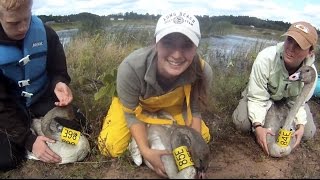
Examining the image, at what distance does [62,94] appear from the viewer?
446 cm

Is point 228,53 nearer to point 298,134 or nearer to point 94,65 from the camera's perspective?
point 94,65

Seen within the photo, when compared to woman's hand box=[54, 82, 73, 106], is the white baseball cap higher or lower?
higher

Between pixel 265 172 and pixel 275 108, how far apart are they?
1046mm

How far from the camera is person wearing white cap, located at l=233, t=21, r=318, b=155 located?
446cm

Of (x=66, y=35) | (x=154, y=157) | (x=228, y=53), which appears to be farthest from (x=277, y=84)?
(x=66, y=35)

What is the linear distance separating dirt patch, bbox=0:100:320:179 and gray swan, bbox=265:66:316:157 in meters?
0.12

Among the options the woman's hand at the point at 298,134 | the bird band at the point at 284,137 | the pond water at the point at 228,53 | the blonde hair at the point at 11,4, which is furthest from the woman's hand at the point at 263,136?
the blonde hair at the point at 11,4

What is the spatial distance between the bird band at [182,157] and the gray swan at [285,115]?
4.96 ft

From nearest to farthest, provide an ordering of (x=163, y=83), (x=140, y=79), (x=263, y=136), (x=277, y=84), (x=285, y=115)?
1. (x=140, y=79)
2. (x=163, y=83)
3. (x=263, y=136)
4. (x=277, y=84)
5. (x=285, y=115)

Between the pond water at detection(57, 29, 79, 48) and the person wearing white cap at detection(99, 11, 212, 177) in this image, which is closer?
the person wearing white cap at detection(99, 11, 212, 177)

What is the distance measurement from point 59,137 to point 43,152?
0.71 feet

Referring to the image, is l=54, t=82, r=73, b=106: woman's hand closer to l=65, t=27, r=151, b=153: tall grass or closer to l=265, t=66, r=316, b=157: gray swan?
l=65, t=27, r=151, b=153: tall grass

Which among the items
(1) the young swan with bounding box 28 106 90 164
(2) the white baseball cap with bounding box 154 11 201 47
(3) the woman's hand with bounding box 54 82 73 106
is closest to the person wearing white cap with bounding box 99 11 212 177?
(2) the white baseball cap with bounding box 154 11 201 47

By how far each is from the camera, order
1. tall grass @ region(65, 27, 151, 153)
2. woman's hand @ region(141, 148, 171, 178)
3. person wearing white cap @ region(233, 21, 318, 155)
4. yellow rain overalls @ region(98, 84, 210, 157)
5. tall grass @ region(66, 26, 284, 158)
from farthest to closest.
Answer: tall grass @ region(66, 26, 284, 158) → tall grass @ region(65, 27, 151, 153) → person wearing white cap @ region(233, 21, 318, 155) → yellow rain overalls @ region(98, 84, 210, 157) → woman's hand @ region(141, 148, 171, 178)
